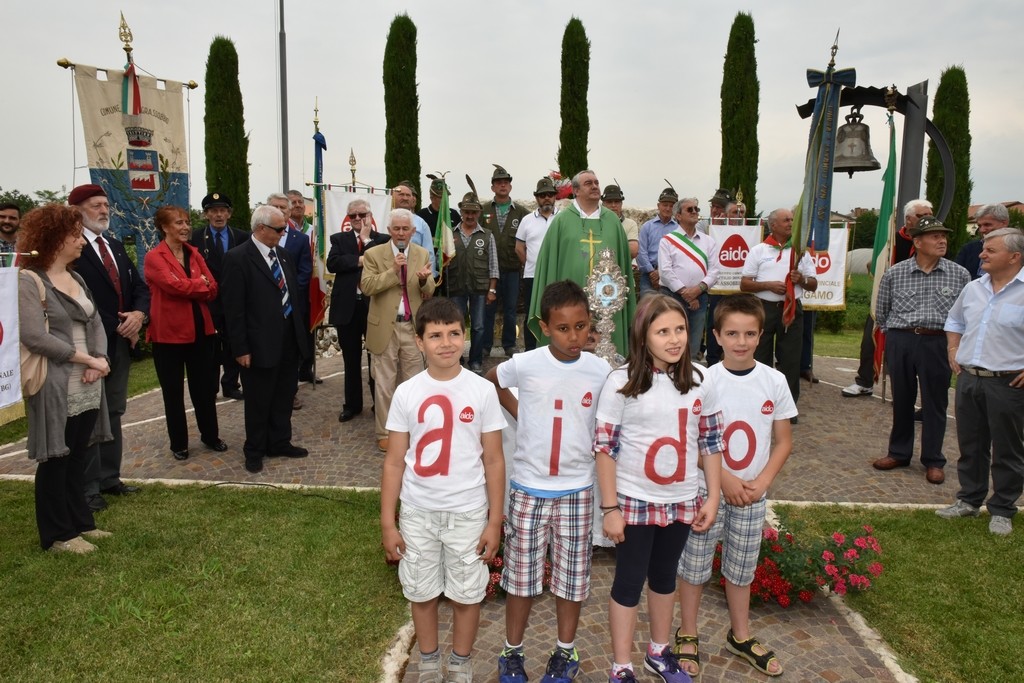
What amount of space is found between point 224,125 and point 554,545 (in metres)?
18.2

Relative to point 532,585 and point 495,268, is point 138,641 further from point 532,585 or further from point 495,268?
point 495,268

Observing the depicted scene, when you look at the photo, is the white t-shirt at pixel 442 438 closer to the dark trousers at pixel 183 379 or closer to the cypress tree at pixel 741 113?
the dark trousers at pixel 183 379

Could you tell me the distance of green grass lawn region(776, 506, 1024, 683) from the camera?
3293 millimetres

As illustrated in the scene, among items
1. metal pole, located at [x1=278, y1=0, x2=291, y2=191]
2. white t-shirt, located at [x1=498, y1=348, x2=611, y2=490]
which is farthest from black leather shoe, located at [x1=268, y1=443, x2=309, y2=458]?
metal pole, located at [x1=278, y1=0, x2=291, y2=191]

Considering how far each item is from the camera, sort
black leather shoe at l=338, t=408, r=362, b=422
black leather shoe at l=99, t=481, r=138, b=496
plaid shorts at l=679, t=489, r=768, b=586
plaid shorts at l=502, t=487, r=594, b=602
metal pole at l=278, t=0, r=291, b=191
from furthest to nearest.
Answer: metal pole at l=278, t=0, r=291, b=191 → black leather shoe at l=338, t=408, r=362, b=422 → black leather shoe at l=99, t=481, r=138, b=496 → plaid shorts at l=679, t=489, r=768, b=586 → plaid shorts at l=502, t=487, r=594, b=602

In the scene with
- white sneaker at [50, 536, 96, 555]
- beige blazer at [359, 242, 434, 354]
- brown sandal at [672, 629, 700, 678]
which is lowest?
white sneaker at [50, 536, 96, 555]

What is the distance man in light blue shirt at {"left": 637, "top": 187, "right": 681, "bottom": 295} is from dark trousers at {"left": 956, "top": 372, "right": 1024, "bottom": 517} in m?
4.34

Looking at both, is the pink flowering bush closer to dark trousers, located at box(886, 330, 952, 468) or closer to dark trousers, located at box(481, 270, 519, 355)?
dark trousers, located at box(886, 330, 952, 468)

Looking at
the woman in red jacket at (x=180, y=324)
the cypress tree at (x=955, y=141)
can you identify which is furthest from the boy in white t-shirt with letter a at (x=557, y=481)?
the cypress tree at (x=955, y=141)

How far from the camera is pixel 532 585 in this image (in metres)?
2.90

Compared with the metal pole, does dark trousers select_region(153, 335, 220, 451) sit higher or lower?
lower

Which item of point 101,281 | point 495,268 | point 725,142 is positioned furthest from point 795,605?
point 725,142

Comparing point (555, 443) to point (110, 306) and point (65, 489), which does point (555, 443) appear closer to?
point (65, 489)

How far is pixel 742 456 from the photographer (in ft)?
10.3
